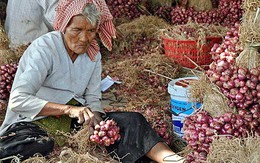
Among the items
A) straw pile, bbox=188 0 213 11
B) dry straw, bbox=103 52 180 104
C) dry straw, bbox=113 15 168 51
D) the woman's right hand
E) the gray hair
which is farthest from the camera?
straw pile, bbox=188 0 213 11

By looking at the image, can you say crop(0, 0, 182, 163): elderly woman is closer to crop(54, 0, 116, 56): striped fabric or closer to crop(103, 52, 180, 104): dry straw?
crop(54, 0, 116, 56): striped fabric

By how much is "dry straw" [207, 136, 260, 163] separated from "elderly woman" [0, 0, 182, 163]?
64 cm

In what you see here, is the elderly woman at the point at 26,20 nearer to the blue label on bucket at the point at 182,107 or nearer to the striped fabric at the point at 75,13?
the striped fabric at the point at 75,13

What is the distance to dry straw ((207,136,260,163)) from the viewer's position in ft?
7.73

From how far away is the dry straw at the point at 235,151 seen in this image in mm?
2357

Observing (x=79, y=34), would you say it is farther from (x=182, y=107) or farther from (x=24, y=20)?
(x=24, y=20)

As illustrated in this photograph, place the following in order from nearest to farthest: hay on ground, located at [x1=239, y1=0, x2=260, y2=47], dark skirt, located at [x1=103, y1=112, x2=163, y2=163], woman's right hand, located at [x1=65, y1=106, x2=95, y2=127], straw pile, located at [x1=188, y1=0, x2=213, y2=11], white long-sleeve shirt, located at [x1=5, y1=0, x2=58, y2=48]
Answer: hay on ground, located at [x1=239, y1=0, x2=260, y2=47] < woman's right hand, located at [x1=65, y1=106, x2=95, y2=127] < dark skirt, located at [x1=103, y1=112, x2=163, y2=163] < white long-sleeve shirt, located at [x1=5, y1=0, x2=58, y2=48] < straw pile, located at [x1=188, y1=0, x2=213, y2=11]

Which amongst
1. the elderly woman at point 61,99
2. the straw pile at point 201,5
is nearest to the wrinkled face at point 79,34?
the elderly woman at point 61,99

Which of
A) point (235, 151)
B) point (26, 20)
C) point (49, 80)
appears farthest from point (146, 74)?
point (235, 151)

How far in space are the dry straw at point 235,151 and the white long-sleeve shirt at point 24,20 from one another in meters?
2.86

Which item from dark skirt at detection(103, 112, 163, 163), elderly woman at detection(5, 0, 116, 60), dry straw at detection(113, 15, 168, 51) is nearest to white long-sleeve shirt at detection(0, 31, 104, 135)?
dark skirt at detection(103, 112, 163, 163)

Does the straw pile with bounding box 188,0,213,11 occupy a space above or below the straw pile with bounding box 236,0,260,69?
below

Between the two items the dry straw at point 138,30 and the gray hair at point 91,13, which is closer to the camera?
the gray hair at point 91,13

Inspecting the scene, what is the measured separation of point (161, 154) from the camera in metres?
3.17
